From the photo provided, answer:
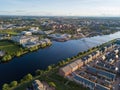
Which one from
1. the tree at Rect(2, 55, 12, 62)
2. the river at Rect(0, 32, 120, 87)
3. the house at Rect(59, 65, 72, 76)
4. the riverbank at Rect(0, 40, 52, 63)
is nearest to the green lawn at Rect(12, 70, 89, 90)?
the house at Rect(59, 65, 72, 76)

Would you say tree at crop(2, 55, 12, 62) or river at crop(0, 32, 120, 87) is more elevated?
tree at crop(2, 55, 12, 62)

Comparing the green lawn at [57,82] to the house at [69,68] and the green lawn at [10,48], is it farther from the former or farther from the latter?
the green lawn at [10,48]

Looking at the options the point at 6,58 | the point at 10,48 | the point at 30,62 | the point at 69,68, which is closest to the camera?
the point at 69,68

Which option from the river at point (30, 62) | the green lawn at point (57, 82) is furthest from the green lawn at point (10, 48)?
the green lawn at point (57, 82)

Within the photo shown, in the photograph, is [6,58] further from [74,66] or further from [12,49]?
[74,66]

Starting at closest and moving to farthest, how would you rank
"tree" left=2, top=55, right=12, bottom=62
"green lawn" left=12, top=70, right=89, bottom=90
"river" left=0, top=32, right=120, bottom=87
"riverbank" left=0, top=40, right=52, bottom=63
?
"green lawn" left=12, top=70, right=89, bottom=90, "river" left=0, top=32, right=120, bottom=87, "tree" left=2, top=55, right=12, bottom=62, "riverbank" left=0, top=40, right=52, bottom=63

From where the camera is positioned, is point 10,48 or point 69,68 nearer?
point 69,68

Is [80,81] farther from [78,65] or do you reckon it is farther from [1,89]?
[1,89]

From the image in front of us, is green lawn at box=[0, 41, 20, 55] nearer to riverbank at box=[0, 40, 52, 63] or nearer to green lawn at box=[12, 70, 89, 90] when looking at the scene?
riverbank at box=[0, 40, 52, 63]

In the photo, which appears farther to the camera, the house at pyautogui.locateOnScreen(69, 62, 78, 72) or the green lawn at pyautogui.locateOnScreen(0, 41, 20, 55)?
the green lawn at pyautogui.locateOnScreen(0, 41, 20, 55)

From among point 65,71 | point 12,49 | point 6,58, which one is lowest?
point 6,58

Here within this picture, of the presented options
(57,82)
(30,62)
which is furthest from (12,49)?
(57,82)
